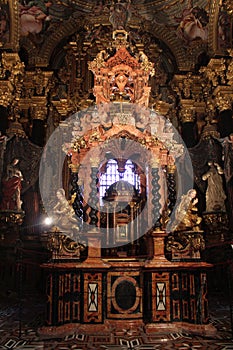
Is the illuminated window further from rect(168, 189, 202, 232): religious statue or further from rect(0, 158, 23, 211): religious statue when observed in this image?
rect(168, 189, 202, 232): religious statue

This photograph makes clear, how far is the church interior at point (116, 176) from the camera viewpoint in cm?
655

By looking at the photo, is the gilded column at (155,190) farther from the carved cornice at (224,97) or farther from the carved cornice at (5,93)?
the carved cornice at (5,93)

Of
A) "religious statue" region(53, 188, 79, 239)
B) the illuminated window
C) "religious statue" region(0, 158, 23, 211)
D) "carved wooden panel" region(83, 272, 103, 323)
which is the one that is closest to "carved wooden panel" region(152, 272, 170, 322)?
"carved wooden panel" region(83, 272, 103, 323)

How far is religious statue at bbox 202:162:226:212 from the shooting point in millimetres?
10805

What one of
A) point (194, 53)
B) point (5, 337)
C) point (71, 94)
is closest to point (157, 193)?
point (5, 337)

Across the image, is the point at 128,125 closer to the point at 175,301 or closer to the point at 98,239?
the point at 98,239

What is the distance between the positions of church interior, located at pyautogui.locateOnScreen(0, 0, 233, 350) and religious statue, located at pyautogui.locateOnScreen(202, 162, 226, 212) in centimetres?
4

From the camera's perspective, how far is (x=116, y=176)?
Answer: 12828mm

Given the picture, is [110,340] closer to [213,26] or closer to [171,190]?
[171,190]

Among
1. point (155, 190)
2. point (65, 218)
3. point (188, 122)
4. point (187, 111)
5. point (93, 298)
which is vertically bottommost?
point (93, 298)

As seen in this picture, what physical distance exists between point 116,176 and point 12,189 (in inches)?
150

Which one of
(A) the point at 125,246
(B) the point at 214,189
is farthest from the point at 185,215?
(B) the point at 214,189

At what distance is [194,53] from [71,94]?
4.86 meters

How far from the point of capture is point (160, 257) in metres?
6.98
